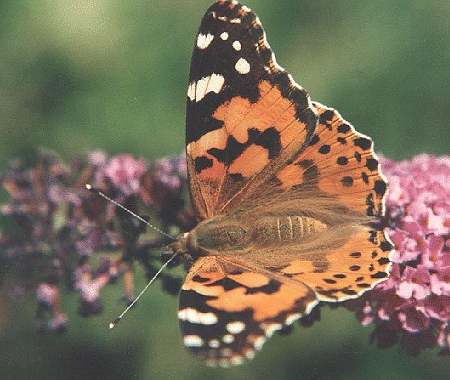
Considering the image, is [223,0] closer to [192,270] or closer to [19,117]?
[192,270]

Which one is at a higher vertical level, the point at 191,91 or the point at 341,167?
the point at 191,91

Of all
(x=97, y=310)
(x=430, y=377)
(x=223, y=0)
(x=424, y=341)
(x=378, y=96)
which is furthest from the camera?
(x=378, y=96)

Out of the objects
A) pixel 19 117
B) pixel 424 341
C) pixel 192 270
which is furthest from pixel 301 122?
pixel 19 117

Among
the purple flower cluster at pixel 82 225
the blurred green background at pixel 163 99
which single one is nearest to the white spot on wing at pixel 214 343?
the purple flower cluster at pixel 82 225

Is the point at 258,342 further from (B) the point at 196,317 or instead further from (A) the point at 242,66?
(A) the point at 242,66

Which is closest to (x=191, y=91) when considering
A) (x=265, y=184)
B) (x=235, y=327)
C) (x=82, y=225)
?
(x=265, y=184)
